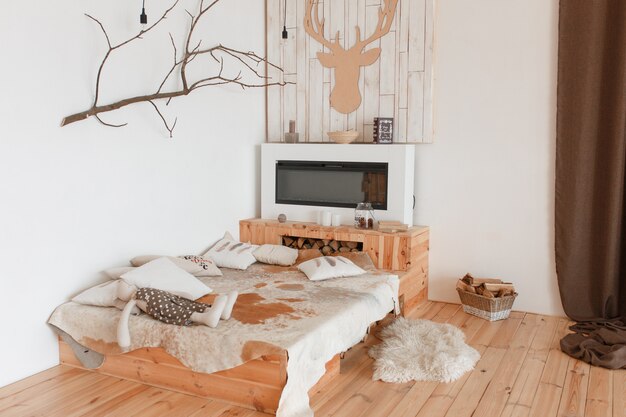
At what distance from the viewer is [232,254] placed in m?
4.22

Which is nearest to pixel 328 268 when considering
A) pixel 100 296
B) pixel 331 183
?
pixel 331 183

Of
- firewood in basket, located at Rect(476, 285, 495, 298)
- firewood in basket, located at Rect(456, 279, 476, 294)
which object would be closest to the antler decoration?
firewood in basket, located at Rect(456, 279, 476, 294)

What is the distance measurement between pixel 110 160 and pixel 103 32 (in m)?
0.74

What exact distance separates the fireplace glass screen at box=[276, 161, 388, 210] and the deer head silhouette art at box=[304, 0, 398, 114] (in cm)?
51

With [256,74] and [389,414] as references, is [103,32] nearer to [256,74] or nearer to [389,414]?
[256,74]

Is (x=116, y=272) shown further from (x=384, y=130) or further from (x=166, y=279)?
(x=384, y=130)

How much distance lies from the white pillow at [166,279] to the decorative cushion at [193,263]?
0.19 metres

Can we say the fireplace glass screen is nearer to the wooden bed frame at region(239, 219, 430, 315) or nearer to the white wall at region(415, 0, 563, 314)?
the wooden bed frame at region(239, 219, 430, 315)

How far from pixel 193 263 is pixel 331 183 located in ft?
4.34

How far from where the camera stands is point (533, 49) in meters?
4.16

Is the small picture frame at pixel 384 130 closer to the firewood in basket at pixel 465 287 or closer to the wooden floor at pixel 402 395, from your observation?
the firewood in basket at pixel 465 287

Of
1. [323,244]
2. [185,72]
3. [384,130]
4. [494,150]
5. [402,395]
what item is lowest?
[402,395]

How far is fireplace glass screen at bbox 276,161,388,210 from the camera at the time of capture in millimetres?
4465

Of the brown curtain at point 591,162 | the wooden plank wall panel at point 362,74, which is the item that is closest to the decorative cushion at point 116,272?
the wooden plank wall panel at point 362,74
